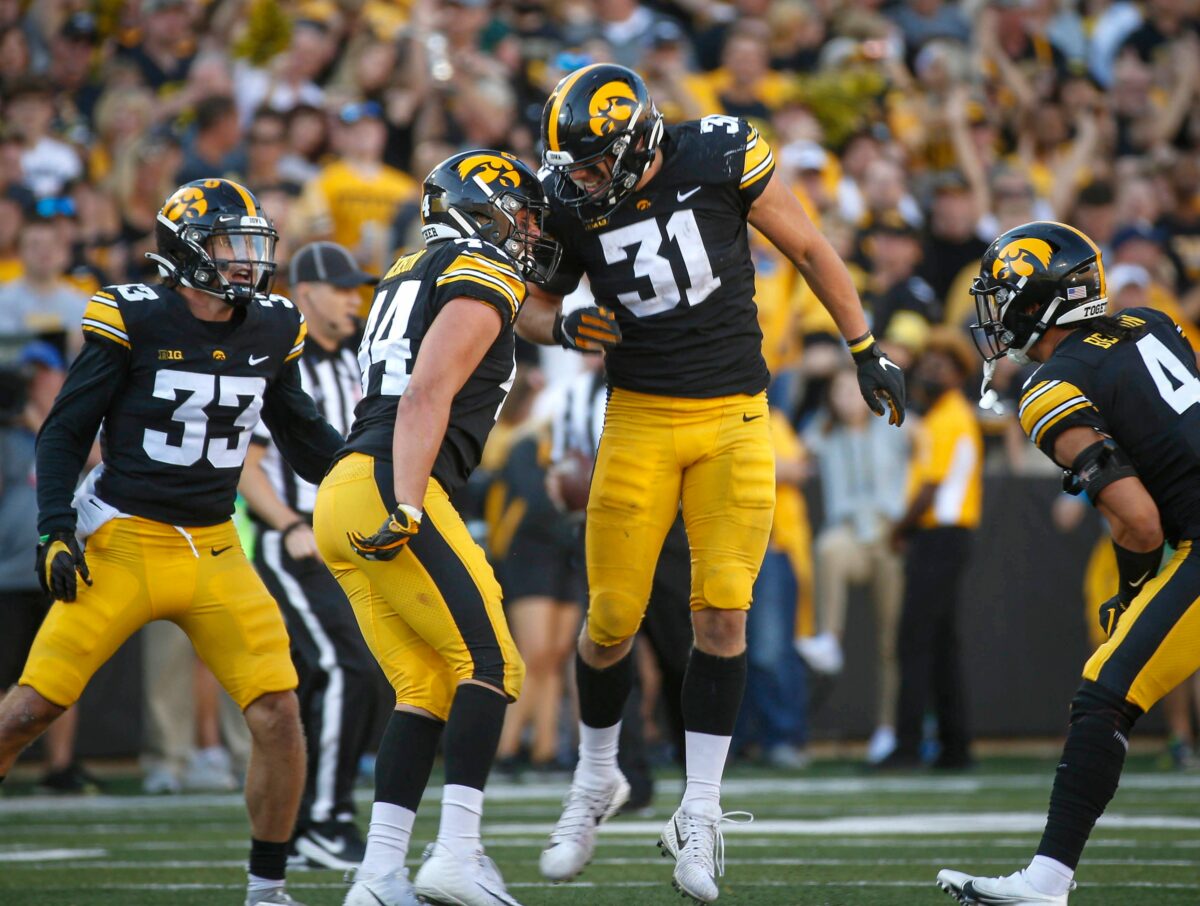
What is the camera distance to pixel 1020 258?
4.98 m

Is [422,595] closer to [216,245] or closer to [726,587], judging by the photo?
[726,587]

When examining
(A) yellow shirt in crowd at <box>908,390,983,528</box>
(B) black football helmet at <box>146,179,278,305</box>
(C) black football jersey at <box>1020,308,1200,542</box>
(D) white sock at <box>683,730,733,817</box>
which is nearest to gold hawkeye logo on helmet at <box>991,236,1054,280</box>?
A: (C) black football jersey at <box>1020,308,1200,542</box>

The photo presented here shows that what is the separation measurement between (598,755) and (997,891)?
57.5 inches

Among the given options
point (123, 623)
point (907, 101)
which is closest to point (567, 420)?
point (123, 623)

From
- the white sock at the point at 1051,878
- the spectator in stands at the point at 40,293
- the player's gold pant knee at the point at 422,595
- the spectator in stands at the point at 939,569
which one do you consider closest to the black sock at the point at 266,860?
the player's gold pant knee at the point at 422,595

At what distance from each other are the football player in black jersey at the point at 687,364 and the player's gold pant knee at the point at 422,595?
68 centimetres

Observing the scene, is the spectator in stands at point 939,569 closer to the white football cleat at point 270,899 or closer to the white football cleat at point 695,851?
the white football cleat at point 695,851

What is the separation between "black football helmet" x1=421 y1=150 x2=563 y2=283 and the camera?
4.96 meters

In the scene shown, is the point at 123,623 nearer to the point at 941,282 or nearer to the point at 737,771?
the point at 737,771

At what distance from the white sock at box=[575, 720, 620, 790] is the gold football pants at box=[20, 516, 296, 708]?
101cm

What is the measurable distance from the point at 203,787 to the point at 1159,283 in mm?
7021

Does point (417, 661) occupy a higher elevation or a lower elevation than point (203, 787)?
higher

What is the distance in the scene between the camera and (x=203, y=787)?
961 cm

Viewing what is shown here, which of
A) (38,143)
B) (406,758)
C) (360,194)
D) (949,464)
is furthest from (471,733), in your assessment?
(38,143)
